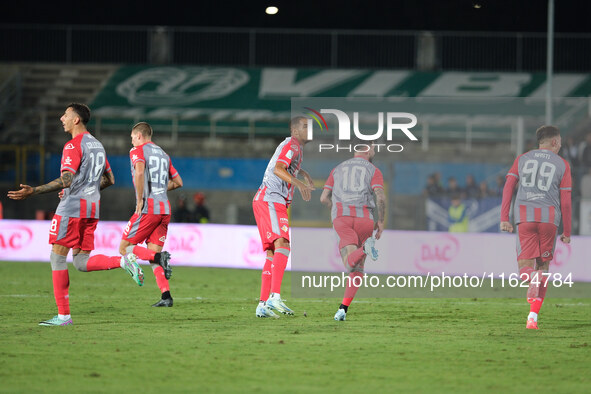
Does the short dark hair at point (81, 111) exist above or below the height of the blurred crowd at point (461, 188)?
above

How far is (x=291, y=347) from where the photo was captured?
7.86 meters

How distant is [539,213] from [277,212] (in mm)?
2736

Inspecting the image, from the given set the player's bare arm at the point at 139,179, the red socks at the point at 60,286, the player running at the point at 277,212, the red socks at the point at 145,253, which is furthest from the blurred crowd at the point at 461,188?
the red socks at the point at 60,286

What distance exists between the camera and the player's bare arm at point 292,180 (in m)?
9.48

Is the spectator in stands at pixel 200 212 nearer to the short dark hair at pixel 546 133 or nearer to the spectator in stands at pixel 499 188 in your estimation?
the spectator in stands at pixel 499 188

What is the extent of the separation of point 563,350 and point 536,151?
7.89ft

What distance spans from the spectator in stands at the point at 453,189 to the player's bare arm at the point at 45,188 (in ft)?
31.9

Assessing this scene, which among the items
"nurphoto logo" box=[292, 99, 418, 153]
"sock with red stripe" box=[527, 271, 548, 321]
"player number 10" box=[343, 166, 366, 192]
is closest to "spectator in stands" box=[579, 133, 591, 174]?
"nurphoto logo" box=[292, 99, 418, 153]

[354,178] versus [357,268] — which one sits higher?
[354,178]

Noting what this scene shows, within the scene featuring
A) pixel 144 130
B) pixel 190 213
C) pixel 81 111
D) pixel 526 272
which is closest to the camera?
pixel 81 111

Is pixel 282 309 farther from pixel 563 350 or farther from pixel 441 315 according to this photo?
pixel 563 350

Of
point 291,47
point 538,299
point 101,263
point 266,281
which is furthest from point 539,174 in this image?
point 291,47

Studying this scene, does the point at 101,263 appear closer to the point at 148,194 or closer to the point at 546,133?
the point at 148,194

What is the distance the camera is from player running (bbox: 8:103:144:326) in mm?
8938
